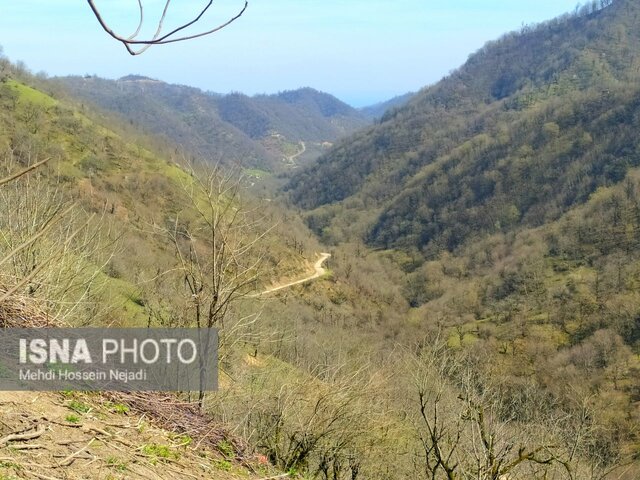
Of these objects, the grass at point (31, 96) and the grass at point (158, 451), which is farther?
the grass at point (31, 96)

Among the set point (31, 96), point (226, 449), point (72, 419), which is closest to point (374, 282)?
point (31, 96)

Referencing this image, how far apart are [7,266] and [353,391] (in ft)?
25.5

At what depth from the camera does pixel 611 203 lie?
92.9m

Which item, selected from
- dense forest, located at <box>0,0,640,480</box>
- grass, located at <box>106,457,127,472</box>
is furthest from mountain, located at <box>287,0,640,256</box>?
grass, located at <box>106,457,127,472</box>

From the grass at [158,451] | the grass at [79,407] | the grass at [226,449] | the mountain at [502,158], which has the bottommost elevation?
the grass at [226,449]

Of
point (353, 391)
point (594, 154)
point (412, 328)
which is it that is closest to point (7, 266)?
point (353, 391)

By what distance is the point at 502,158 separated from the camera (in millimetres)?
132000

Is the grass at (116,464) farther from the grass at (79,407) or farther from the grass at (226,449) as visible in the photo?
the grass at (226,449)

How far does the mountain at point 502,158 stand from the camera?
113125mm

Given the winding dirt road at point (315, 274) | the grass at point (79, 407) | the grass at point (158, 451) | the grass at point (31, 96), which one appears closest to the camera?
the grass at point (158, 451)

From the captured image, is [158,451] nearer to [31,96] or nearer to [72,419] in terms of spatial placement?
[72,419]

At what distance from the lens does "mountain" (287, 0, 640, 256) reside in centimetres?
11312

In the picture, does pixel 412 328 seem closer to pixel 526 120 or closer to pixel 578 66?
pixel 526 120

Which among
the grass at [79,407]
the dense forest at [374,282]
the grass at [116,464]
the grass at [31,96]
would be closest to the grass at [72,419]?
the dense forest at [374,282]
